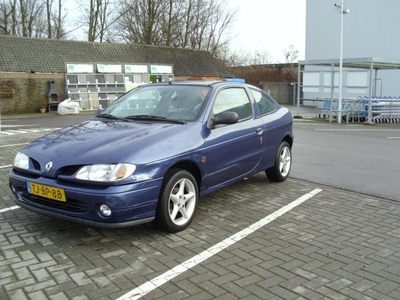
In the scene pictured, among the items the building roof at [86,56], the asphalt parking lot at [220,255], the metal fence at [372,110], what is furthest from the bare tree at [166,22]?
the asphalt parking lot at [220,255]

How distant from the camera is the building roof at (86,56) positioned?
91.4 ft

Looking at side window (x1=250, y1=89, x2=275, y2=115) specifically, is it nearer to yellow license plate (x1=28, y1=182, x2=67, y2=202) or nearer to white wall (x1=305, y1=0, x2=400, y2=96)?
yellow license plate (x1=28, y1=182, x2=67, y2=202)

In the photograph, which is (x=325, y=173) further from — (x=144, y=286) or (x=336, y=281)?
(x=144, y=286)

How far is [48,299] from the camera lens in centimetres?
306

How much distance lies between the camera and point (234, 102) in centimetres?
559

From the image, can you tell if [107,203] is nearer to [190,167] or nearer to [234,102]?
[190,167]

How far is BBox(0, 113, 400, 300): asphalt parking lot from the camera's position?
10.6 ft

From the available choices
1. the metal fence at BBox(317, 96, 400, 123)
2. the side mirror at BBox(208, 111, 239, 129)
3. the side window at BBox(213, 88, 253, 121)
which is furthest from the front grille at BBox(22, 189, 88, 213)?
the metal fence at BBox(317, 96, 400, 123)

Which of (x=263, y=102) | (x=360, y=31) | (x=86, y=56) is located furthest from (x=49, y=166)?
(x=360, y=31)

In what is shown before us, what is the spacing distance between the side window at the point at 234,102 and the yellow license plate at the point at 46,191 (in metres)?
2.11

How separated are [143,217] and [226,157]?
4.96ft

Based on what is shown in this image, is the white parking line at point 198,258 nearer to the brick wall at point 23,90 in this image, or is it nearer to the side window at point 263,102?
the side window at point 263,102

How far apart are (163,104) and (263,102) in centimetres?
187

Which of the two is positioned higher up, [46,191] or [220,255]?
[46,191]
